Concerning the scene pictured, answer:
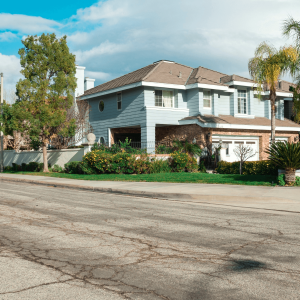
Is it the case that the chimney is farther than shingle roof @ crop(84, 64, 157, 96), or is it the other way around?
the chimney

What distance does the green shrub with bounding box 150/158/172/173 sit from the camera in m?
23.0

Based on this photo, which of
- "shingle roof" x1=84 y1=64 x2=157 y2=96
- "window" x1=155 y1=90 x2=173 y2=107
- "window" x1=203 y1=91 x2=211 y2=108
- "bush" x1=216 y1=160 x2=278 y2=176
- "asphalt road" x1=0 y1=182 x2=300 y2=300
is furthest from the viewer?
"shingle roof" x1=84 y1=64 x2=157 y2=96

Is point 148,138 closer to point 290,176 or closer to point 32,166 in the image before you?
point 32,166

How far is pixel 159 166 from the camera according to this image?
23156mm

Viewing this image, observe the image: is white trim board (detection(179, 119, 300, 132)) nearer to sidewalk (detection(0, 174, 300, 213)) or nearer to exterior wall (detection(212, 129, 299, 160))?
exterior wall (detection(212, 129, 299, 160))

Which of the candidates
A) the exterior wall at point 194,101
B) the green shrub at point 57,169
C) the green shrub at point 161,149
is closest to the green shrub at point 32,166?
the green shrub at point 57,169

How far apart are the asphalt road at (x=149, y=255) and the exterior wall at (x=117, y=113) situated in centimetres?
1809

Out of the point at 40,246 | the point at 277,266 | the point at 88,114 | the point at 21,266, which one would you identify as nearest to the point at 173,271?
the point at 277,266

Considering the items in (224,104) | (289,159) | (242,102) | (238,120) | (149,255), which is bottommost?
(149,255)

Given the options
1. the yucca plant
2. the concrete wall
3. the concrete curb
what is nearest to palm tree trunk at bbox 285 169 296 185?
the yucca plant

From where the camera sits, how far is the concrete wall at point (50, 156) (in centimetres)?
2680

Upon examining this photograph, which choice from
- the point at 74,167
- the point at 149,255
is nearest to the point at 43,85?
the point at 74,167

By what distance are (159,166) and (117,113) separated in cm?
850

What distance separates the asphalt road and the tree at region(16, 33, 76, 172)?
1641cm
